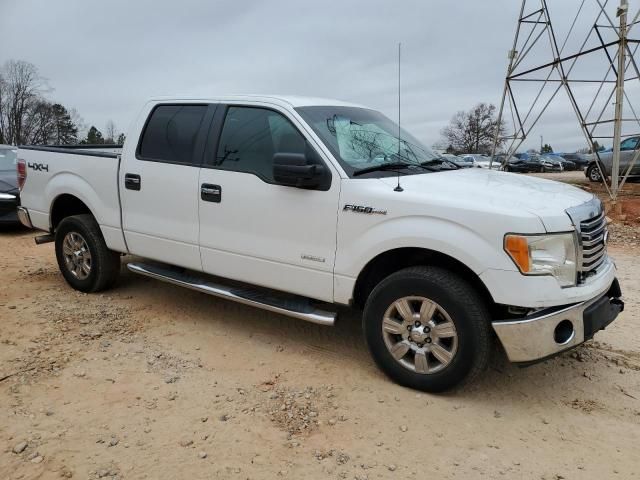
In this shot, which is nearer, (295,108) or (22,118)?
(295,108)

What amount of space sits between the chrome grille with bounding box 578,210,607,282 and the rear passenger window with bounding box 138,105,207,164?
291cm

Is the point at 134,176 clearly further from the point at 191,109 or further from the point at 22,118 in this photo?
the point at 22,118

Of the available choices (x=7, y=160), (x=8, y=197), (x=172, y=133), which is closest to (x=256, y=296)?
(x=172, y=133)

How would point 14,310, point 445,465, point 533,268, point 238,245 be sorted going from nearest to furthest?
point 445,465, point 533,268, point 238,245, point 14,310

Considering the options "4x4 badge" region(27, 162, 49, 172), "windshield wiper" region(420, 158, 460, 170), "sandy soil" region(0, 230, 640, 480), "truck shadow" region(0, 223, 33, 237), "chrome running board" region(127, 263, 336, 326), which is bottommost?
"sandy soil" region(0, 230, 640, 480)

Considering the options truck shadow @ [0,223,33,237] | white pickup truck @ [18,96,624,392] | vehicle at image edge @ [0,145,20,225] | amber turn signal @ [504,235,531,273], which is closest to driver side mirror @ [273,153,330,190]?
white pickup truck @ [18,96,624,392]

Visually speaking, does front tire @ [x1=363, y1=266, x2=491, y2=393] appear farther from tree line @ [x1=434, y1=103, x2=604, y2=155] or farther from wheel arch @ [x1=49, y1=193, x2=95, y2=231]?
tree line @ [x1=434, y1=103, x2=604, y2=155]

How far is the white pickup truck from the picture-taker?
129 inches

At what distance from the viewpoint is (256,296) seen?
170 inches

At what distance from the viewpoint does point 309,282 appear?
399cm

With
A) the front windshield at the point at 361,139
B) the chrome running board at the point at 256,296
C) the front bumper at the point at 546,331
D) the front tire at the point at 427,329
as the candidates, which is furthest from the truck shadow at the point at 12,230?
the front bumper at the point at 546,331

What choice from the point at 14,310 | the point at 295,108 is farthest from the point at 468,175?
the point at 14,310

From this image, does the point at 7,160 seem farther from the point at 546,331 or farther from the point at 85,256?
the point at 546,331

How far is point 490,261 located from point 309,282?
1309 millimetres
